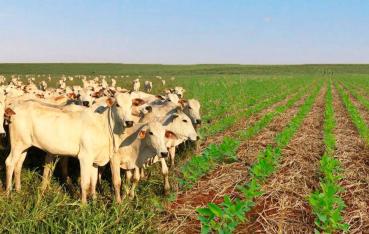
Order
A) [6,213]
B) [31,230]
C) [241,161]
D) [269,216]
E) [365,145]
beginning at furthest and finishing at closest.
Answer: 1. [365,145]
2. [241,161]
3. [269,216]
4. [6,213]
5. [31,230]

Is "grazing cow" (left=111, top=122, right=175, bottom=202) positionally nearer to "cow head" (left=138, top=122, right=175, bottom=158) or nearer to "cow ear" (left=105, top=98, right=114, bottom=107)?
"cow head" (left=138, top=122, right=175, bottom=158)

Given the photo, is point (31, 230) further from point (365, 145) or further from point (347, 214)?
point (365, 145)

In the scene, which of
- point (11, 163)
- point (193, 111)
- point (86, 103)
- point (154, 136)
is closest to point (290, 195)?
point (154, 136)

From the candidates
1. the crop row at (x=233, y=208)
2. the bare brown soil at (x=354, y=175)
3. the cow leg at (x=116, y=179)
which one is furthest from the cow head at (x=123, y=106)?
the bare brown soil at (x=354, y=175)

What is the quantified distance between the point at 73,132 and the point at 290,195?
13.9 feet

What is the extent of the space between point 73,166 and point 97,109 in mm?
2517

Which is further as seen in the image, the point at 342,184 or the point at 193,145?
the point at 193,145

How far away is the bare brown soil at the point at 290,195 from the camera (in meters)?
6.83

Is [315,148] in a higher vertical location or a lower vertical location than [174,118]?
lower

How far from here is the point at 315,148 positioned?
40.5 feet

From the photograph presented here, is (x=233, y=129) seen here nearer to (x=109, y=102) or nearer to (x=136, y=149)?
(x=136, y=149)

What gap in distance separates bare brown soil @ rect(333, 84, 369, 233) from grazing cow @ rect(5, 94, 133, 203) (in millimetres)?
4164

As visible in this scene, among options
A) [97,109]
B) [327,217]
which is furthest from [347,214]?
[97,109]

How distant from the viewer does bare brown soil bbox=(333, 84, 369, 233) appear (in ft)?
23.4
